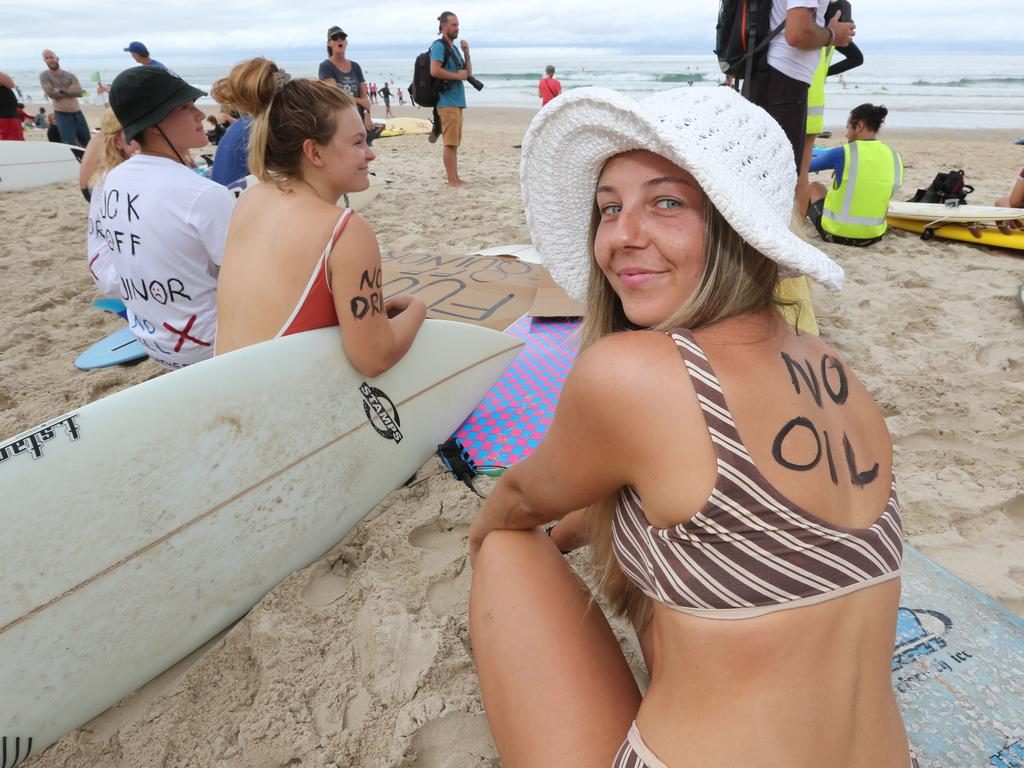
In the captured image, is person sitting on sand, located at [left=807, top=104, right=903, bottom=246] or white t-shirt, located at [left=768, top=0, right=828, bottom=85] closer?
white t-shirt, located at [left=768, top=0, right=828, bottom=85]

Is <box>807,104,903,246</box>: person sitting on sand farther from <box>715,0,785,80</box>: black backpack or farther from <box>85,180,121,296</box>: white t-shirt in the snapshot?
<box>85,180,121,296</box>: white t-shirt

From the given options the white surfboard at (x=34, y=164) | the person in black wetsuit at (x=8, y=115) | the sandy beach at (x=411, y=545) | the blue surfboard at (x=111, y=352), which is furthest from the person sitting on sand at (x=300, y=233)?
the person in black wetsuit at (x=8, y=115)

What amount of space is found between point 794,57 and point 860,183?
143cm

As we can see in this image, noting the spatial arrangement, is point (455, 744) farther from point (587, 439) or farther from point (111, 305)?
point (111, 305)

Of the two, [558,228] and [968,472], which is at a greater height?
[558,228]

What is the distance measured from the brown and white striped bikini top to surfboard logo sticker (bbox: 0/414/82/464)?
4.39ft

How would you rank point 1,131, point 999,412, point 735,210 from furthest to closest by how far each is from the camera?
point 1,131 < point 999,412 < point 735,210

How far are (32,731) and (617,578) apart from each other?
1.26 metres

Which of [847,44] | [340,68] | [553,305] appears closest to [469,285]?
[553,305]

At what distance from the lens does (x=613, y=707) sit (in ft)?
3.18

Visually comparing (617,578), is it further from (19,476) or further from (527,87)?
(527,87)

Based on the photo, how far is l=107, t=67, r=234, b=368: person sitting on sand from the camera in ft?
6.75

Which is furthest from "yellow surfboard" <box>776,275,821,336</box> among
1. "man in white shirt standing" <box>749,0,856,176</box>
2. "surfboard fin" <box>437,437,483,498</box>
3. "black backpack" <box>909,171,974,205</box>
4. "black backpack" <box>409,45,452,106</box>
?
"black backpack" <box>409,45,452,106</box>

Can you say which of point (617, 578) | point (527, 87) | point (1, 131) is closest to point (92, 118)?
point (1, 131)
